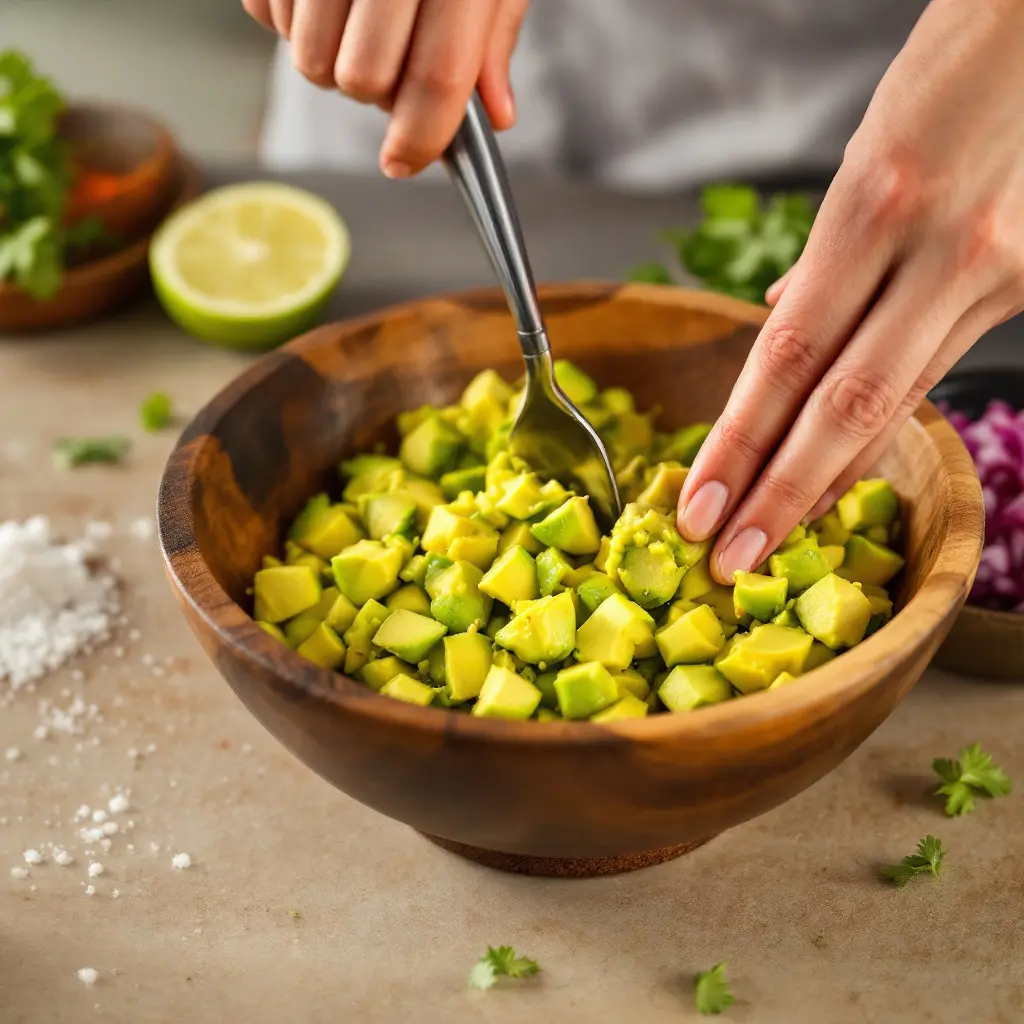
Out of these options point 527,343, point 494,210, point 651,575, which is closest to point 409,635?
point 651,575

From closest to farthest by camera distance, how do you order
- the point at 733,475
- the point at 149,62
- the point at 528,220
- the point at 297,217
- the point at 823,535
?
the point at 733,475
the point at 823,535
the point at 297,217
the point at 528,220
the point at 149,62

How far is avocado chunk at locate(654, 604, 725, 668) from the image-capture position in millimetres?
1234

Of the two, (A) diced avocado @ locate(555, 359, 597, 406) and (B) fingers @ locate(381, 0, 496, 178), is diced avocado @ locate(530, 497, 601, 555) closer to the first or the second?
(A) diced avocado @ locate(555, 359, 597, 406)

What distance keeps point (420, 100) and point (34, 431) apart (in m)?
1.02

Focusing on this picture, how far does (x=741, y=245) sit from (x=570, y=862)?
3.79 feet

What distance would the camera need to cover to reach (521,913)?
1.31 m

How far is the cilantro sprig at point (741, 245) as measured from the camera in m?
2.05

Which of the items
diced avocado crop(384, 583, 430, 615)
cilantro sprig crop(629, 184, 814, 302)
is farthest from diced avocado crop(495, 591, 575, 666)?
cilantro sprig crop(629, 184, 814, 302)

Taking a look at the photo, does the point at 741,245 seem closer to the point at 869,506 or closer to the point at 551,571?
the point at 869,506

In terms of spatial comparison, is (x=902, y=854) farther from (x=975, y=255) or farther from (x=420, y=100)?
(x=420, y=100)

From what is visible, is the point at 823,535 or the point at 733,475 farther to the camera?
the point at 823,535

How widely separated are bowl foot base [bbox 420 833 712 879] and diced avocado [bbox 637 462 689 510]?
0.36 m

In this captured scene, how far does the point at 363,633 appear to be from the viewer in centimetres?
133

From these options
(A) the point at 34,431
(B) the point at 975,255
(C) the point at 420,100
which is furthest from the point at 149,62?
(B) the point at 975,255
